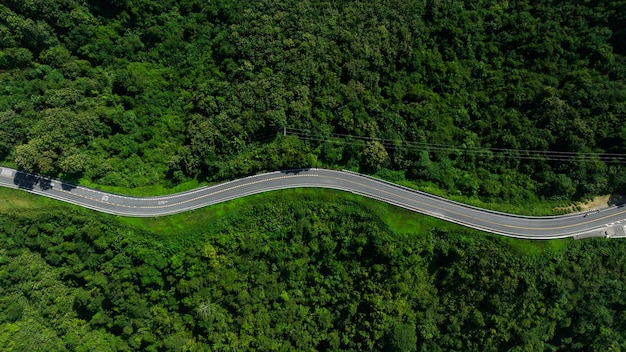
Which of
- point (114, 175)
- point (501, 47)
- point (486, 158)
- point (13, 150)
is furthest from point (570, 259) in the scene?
point (13, 150)

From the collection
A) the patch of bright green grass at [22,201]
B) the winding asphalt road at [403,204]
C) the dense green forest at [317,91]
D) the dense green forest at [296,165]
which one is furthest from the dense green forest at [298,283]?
the dense green forest at [317,91]

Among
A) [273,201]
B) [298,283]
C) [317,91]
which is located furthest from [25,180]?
[317,91]

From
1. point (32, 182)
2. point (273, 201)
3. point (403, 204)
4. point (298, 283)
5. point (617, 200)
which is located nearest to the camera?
point (32, 182)

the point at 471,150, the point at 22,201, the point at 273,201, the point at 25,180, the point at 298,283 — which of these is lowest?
the point at 298,283

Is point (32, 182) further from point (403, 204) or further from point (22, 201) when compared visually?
point (403, 204)

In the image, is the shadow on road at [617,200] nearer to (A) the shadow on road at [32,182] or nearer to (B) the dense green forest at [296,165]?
(B) the dense green forest at [296,165]
